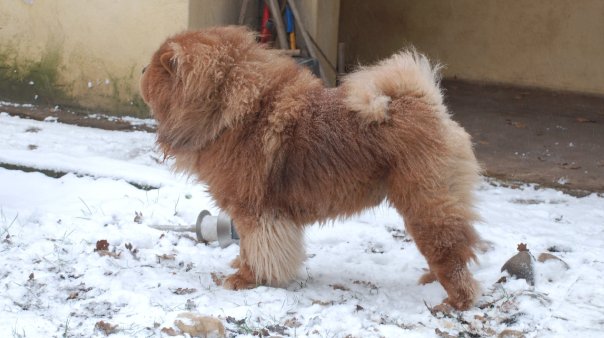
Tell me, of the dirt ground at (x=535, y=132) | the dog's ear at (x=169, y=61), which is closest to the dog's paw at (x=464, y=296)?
the dog's ear at (x=169, y=61)

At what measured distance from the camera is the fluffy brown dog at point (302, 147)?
419 cm

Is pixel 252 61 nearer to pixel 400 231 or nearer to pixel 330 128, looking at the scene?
pixel 330 128

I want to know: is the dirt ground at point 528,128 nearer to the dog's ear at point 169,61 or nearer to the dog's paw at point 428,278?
the dog's paw at point 428,278

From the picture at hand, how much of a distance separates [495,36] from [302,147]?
836cm

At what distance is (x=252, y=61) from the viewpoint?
4.48 metres

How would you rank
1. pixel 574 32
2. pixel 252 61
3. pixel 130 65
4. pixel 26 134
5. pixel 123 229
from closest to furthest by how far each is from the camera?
pixel 252 61
pixel 123 229
pixel 26 134
pixel 130 65
pixel 574 32

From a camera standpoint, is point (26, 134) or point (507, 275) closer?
point (507, 275)

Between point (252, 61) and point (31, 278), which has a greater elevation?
point (252, 61)

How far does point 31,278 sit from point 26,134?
3487 mm

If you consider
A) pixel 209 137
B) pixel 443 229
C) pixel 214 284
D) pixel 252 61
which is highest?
pixel 252 61

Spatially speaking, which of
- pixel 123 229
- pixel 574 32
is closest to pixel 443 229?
pixel 123 229

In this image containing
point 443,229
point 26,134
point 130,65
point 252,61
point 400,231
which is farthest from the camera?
point 130,65

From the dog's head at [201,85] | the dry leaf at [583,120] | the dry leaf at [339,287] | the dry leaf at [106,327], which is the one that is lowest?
the dry leaf at [583,120]

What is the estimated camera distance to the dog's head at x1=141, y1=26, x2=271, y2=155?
434 centimetres
